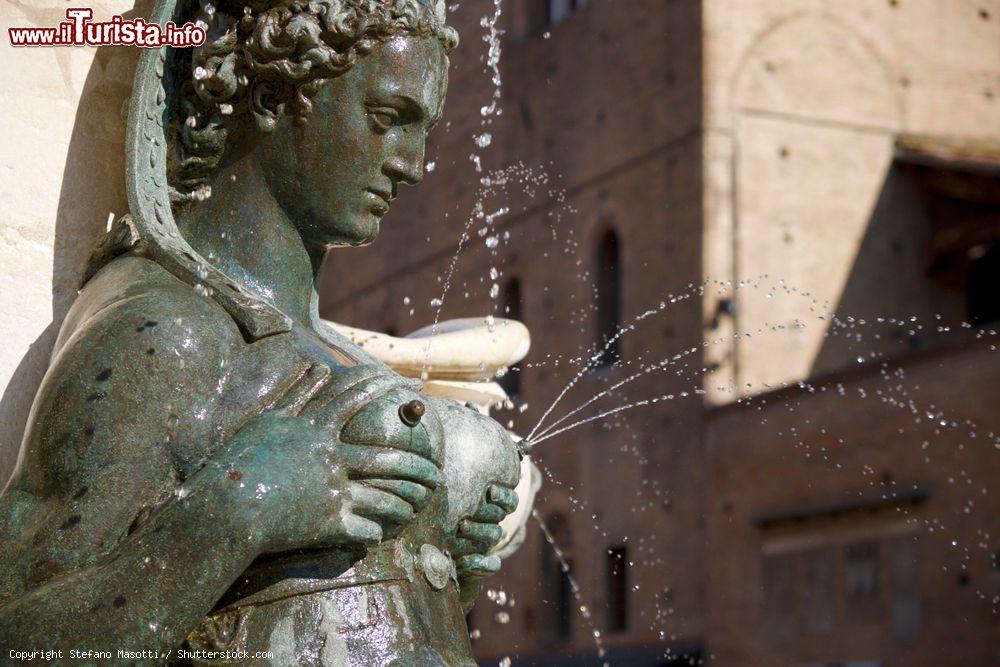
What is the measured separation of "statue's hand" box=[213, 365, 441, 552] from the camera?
Answer: 178cm

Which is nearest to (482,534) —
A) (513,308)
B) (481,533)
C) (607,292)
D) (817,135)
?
(481,533)

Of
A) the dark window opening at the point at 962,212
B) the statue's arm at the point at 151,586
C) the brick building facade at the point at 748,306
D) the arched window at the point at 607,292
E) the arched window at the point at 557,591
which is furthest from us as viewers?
the arched window at the point at 607,292

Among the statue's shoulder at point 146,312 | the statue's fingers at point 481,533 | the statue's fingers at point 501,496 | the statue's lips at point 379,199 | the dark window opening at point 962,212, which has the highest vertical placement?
the dark window opening at point 962,212

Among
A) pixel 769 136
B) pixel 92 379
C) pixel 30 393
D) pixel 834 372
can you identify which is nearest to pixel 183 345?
pixel 92 379

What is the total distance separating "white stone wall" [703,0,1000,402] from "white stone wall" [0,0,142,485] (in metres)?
17.4

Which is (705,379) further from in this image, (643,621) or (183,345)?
(183,345)

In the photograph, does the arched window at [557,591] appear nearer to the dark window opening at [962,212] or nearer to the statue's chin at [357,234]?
the dark window opening at [962,212]

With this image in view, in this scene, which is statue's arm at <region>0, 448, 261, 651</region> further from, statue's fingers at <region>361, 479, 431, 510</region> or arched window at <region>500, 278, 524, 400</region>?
arched window at <region>500, 278, 524, 400</region>

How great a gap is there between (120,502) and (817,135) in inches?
757

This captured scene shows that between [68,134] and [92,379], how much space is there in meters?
0.55

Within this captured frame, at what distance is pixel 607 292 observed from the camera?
72.5 feet

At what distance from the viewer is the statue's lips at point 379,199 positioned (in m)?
2.14

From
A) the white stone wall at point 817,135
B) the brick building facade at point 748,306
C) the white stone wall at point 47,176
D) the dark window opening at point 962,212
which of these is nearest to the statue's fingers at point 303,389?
the white stone wall at point 47,176

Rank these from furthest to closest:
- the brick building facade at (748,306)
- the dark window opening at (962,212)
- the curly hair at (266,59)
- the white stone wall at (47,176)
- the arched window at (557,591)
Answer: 1. the arched window at (557,591)
2. the dark window opening at (962,212)
3. the brick building facade at (748,306)
4. the white stone wall at (47,176)
5. the curly hair at (266,59)
